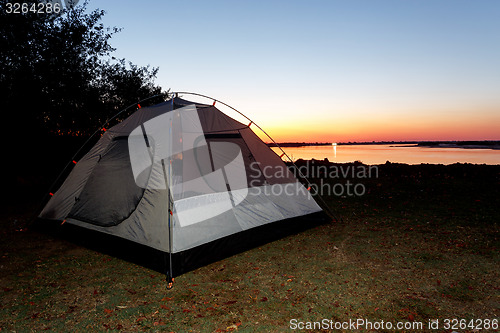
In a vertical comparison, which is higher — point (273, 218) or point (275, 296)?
point (273, 218)

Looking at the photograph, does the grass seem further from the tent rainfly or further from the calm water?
the calm water

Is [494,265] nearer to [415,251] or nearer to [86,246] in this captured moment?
[415,251]

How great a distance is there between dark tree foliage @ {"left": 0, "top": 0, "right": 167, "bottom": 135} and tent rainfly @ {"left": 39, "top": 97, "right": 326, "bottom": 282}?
21.2 feet

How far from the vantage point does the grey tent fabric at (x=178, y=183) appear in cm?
512

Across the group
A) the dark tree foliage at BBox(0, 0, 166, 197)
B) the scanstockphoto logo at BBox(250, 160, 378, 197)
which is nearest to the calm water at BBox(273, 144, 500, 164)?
the scanstockphoto logo at BBox(250, 160, 378, 197)

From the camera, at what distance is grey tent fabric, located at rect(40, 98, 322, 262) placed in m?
5.12

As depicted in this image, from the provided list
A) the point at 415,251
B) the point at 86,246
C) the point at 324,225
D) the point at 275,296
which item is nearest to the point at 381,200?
the point at 324,225

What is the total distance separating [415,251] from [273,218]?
2597mm

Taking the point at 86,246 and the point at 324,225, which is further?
the point at 324,225

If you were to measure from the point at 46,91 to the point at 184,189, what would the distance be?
31.0 feet

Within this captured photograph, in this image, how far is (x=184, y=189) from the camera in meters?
5.32

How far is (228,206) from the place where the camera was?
5.66 meters

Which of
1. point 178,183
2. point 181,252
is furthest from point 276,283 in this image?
point 178,183

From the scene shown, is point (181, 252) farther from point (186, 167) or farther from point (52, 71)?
point (52, 71)
